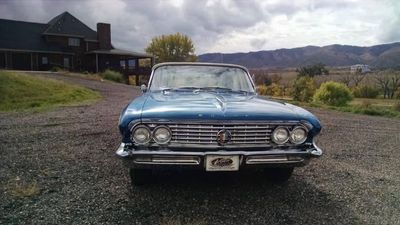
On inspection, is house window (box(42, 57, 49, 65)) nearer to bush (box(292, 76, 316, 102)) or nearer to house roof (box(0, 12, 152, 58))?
house roof (box(0, 12, 152, 58))

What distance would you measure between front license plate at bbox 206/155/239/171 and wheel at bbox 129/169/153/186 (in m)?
0.86

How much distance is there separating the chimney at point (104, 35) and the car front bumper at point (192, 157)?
139ft

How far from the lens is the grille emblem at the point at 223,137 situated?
349cm

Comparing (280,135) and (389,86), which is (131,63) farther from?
(389,86)

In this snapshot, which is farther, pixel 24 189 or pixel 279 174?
pixel 279 174

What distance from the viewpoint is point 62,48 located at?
41062 mm

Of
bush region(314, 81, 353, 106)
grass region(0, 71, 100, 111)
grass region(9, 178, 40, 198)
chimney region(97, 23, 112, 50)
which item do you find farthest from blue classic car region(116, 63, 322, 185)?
bush region(314, 81, 353, 106)

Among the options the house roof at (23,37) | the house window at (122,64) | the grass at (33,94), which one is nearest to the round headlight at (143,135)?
the grass at (33,94)

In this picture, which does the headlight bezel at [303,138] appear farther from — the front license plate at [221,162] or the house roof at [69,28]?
the house roof at [69,28]

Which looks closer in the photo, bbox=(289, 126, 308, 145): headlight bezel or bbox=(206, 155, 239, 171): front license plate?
bbox=(206, 155, 239, 171): front license plate

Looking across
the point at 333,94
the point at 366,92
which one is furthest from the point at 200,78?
the point at 366,92

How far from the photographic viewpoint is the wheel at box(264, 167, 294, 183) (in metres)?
4.40

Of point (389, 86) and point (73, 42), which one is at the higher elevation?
point (73, 42)

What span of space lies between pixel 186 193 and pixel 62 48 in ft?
134
